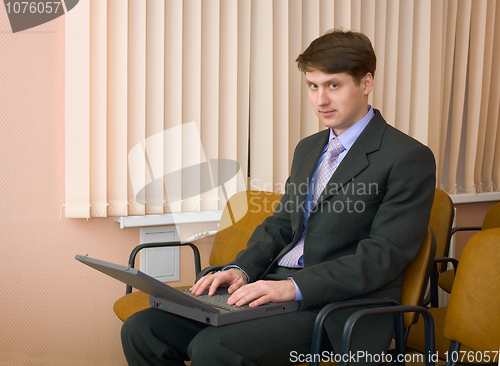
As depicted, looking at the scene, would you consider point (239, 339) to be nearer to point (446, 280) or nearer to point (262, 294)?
point (262, 294)

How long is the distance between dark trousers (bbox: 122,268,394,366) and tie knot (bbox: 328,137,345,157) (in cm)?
56

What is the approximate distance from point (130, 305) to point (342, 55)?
1.23 m

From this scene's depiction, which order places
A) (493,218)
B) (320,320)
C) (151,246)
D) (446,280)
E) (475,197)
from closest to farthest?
(320,320)
(151,246)
(446,280)
(493,218)
(475,197)

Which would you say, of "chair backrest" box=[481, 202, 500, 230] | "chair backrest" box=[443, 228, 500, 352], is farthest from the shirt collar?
"chair backrest" box=[481, 202, 500, 230]

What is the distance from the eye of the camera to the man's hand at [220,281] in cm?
151

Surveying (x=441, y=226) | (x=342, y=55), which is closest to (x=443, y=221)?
(x=441, y=226)

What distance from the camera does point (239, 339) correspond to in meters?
1.29

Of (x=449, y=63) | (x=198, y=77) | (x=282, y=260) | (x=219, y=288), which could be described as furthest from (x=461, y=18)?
(x=219, y=288)

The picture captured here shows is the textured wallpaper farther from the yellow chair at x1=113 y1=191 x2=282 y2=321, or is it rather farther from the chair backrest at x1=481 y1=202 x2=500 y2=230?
the chair backrest at x1=481 y1=202 x2=500 y2=230

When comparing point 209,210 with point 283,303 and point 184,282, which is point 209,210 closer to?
point 184,282

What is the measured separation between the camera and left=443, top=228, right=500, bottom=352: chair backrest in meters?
1.35

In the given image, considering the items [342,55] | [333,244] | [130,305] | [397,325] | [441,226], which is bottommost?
[130,305]

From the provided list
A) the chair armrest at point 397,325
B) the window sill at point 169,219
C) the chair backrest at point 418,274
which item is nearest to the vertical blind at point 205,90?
the window sill at point 169,219

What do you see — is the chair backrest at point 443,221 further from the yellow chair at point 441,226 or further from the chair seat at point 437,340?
the chair seat at point 437,340
